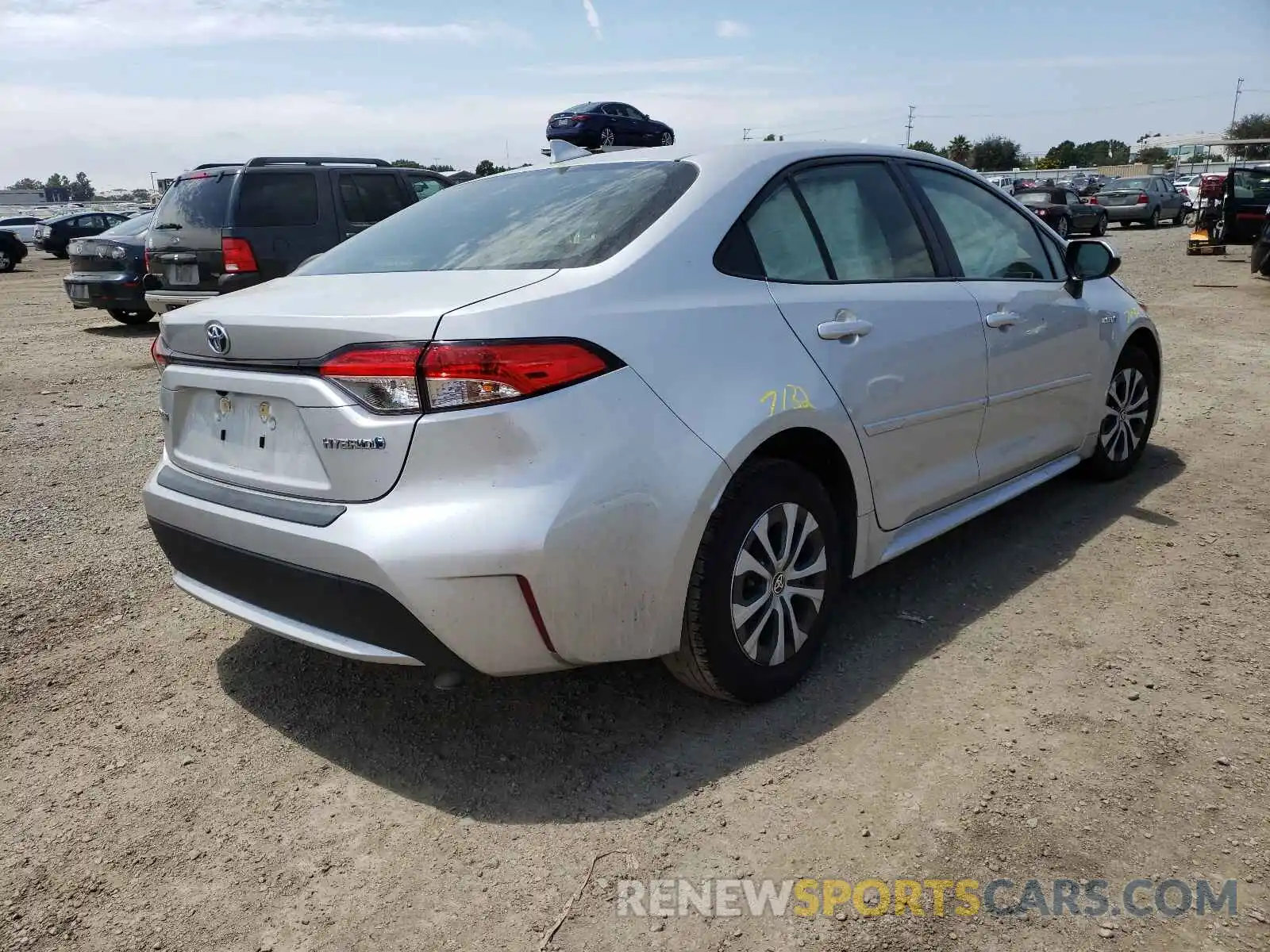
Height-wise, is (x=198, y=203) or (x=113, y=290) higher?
(x=198, y=203)

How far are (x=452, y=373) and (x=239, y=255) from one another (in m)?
7.89

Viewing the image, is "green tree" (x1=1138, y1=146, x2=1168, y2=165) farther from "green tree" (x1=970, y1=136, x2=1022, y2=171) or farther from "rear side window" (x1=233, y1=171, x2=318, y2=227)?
"rear side window" (x1=233, y1=171, x2=318, y2=227)

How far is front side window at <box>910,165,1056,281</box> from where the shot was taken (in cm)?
382

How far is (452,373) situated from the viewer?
2.30 m

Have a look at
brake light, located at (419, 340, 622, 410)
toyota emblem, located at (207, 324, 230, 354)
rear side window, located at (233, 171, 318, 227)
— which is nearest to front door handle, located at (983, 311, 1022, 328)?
brake light, located at (419, 340, 622, 410)

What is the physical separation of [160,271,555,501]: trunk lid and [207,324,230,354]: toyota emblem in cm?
2

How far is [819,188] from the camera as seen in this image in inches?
130

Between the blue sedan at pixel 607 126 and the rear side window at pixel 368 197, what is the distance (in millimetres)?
11458

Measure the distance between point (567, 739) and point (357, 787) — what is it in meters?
0.60

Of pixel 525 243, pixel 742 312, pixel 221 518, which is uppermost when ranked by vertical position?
pixel 525 243

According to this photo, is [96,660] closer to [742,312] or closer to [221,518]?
[221,518]

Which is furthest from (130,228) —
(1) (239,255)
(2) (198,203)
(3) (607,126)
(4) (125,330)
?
(3) (607,126)

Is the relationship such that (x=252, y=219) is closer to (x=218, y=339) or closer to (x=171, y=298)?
(x=171, y=298)

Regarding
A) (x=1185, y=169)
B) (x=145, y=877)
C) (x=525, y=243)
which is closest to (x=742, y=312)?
(x=525, y=243)
